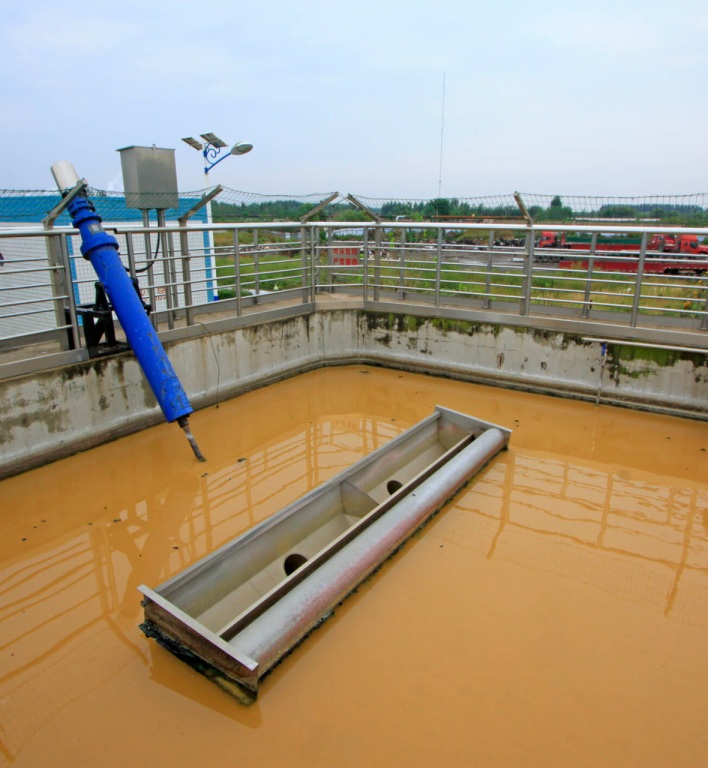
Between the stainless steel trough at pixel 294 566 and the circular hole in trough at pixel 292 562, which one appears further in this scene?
the circular hole in trough at pixel 292 562

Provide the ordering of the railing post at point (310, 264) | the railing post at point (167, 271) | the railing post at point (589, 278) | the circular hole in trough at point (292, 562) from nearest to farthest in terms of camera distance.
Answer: the circular hole in trough at point (292, 562) → the railing post at point (167, 271) → the railing post at point (589, 278) → the railing post at point (310, 264)

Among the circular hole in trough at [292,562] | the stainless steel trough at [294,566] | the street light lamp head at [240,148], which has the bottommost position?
the circular hole in trough at [292,562]

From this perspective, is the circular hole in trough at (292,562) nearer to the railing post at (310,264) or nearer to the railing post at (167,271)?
the railing post at (167,271)

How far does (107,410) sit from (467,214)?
806cm

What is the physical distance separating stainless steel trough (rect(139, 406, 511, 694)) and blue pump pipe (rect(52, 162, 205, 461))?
1786 millimetres

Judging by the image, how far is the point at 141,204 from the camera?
5895 millimetres

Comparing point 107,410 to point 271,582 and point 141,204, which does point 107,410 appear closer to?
point 141,204

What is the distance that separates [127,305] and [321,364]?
139 inches

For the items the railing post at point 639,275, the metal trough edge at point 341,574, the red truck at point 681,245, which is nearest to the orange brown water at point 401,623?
the metal trough edge at point 341,574

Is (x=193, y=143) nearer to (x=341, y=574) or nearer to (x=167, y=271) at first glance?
(x=167, y=271)

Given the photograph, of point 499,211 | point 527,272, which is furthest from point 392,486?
point 499,211

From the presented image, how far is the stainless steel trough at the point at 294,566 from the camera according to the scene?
8.39 feet

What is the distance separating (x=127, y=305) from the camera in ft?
15.4

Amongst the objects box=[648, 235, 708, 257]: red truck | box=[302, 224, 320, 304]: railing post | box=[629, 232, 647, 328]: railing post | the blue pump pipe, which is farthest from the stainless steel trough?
box=[648, 235, 708, 257]: red truck
